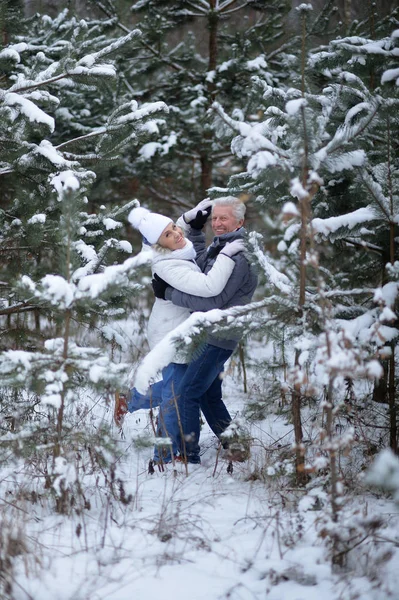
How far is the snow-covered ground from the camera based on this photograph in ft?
8.26

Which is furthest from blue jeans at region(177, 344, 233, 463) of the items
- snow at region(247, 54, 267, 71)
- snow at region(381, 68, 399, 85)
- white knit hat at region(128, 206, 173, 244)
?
snow at region(247, 54, 267, 71)

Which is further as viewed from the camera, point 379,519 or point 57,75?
point 57,75

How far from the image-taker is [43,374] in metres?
2.94

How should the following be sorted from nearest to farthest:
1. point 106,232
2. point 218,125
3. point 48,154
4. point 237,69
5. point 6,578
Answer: point 6,578, point 218,125, point 48,154, point 106,232, point 237,69

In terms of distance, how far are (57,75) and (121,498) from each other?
3.36 metres

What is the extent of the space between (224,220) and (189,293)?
694mm

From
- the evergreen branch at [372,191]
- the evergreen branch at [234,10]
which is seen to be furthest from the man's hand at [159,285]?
the evergreen branch at [234,10]

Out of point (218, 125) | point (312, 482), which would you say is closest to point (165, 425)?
point (312, 482)

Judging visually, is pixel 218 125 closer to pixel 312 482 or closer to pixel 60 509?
pixel 312 482

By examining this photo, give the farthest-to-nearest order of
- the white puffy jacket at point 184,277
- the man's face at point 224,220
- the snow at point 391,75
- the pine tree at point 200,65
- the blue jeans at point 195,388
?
the pine tree at point 200,65 < the man's face at point 224,220 < the blue jeans at point 195,388 < the white puffy jacket at point 184,277 < the snow at point 391,75

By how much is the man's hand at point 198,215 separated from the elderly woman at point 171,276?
464mm

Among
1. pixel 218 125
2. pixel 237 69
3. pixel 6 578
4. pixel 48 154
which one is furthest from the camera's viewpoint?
pixel 237 69

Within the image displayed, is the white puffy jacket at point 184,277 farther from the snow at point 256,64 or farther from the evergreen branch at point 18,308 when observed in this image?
the snow at point 256,64

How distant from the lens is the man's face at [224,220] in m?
4.25
